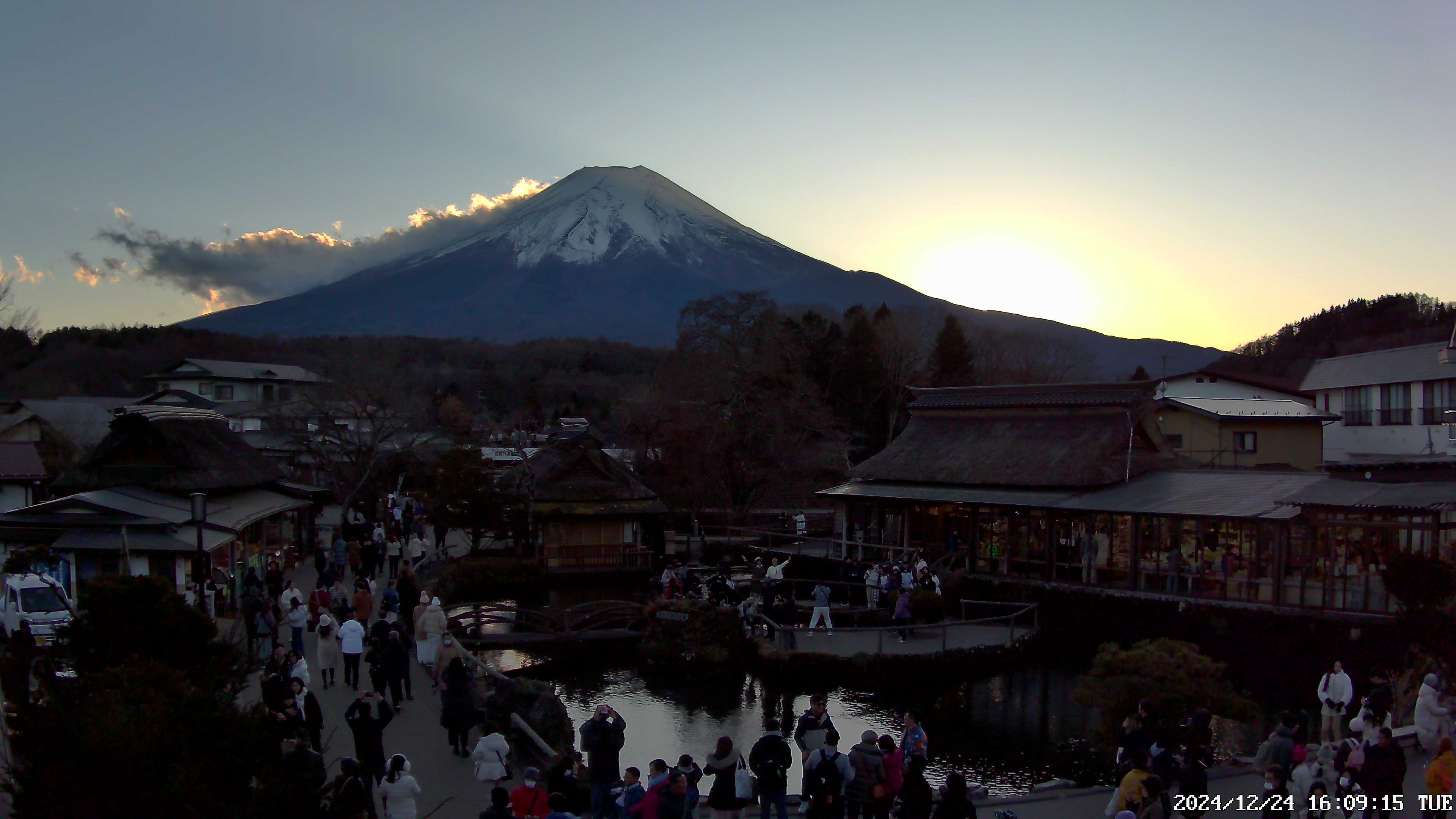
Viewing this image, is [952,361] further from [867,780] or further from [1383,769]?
[867,780]

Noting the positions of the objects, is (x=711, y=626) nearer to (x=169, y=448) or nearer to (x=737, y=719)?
(x=737, y=719)

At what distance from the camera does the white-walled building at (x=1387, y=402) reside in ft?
106

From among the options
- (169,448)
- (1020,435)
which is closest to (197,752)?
(169,448)

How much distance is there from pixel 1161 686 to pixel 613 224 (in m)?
132

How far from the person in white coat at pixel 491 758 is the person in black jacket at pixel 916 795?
146 inches

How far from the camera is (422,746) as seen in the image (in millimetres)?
10516

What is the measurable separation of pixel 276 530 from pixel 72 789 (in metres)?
20.6

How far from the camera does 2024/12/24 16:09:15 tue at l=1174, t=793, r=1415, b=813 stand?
301 inches

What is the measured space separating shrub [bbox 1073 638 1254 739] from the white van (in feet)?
44.3

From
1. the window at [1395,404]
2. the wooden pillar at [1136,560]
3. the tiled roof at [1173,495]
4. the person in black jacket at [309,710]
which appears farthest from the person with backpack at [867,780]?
the window at [1395,404]

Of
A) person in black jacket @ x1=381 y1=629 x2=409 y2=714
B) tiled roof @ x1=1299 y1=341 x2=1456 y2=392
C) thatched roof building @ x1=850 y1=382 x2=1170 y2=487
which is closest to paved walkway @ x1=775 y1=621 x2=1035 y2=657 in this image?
thatched roof building @ x1=850 y1=382 x2=1170 y2=487

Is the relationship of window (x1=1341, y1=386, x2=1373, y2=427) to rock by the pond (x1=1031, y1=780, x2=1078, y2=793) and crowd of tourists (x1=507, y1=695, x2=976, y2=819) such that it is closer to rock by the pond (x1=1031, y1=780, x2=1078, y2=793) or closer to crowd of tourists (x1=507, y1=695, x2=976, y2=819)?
rock by the pond (x1=1031, y1=780, x2=1078, y2=793)

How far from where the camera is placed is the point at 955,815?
281 inches

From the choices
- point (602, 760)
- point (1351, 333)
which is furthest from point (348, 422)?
point (1351, 333)
